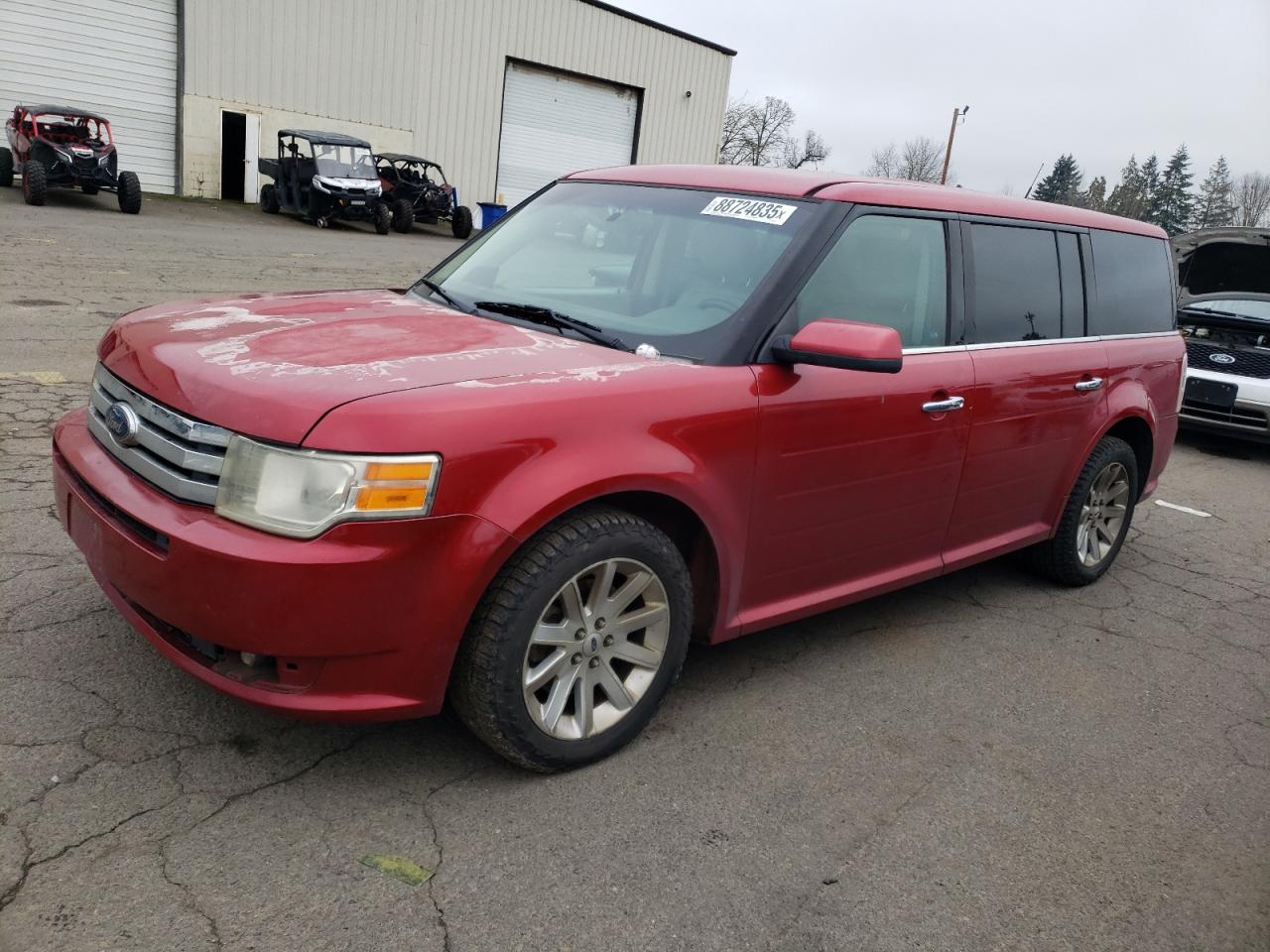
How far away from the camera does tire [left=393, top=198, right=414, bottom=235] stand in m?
23.1

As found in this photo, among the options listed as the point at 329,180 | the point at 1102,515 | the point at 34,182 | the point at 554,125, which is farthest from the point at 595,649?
the point at 554,125

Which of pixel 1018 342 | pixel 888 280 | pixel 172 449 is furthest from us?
pixel 1018 342

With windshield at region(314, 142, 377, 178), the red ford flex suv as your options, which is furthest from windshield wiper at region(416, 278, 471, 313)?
windshield at region(314, 142, 377, 178)

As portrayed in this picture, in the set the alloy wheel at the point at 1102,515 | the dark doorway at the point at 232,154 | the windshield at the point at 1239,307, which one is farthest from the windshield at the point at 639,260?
the dark doorway at the point at 232,154

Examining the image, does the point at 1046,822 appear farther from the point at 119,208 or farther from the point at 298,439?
the point at 119,208

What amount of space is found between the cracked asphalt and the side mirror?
47.3 inches

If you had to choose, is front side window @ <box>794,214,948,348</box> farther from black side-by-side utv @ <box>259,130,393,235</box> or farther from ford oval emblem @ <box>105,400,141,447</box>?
black side-by-side utv @ <box>259,130,393,235</box>

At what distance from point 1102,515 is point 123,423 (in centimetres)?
431

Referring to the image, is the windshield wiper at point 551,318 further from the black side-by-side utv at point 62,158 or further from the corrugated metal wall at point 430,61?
the corrugated metal wall at point 430,61

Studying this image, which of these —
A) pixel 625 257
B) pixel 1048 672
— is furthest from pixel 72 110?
pixel 1048 672

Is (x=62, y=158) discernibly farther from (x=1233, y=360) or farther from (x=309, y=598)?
(x=309, y=598)

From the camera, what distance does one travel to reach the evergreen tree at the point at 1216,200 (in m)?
73.2

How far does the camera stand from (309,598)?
2344mm

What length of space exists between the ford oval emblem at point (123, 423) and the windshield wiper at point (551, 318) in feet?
3.95
